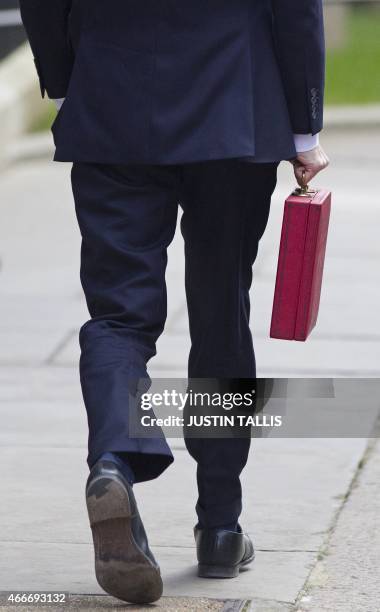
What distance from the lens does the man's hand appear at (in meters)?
3.35

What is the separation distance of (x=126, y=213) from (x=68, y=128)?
0.77ft

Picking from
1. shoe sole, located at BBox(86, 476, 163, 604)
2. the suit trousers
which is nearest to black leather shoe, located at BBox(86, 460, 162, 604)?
shoe sole, located at BBox(86, 476, 163, 604)

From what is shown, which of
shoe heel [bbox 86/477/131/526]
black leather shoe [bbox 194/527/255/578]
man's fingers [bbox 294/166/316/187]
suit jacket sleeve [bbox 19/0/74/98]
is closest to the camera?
shoe heel [bbox 86/477/131/526]

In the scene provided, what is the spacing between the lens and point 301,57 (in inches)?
127

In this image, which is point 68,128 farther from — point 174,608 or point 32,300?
point 32,300

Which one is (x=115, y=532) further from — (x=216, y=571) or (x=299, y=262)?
(x=299, y=262)

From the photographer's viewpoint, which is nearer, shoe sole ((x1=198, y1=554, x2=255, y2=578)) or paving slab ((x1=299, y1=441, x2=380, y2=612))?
paving slab ((x1=299, y1=441, x2=380, y2=612))

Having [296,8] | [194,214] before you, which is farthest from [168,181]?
[296,8]

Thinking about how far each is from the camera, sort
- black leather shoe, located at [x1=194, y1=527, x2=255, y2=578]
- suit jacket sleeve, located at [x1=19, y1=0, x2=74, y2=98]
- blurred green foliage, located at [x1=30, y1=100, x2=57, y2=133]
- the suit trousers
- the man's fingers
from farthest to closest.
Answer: blurred green foliage, located at [x1=30, y1=100, x2=57, y2=133], black leather shoe, located at [x1=194, y1=527, x2=255, y2=578], the man's fingers, suit jacket sleeve, located at [x1=19, y1=0, x2=74, y2=98], the suit trousers

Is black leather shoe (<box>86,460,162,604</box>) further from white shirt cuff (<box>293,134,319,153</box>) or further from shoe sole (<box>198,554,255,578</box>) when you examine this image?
white shirt cuff (<box>293,134,319,153</box>)

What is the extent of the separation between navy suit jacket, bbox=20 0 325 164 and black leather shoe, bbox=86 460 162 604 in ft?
2.34

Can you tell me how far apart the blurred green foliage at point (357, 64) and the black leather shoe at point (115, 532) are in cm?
1013

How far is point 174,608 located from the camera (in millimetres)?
3285

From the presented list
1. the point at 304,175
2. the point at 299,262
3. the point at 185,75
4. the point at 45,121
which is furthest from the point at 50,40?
the point at 45,121
